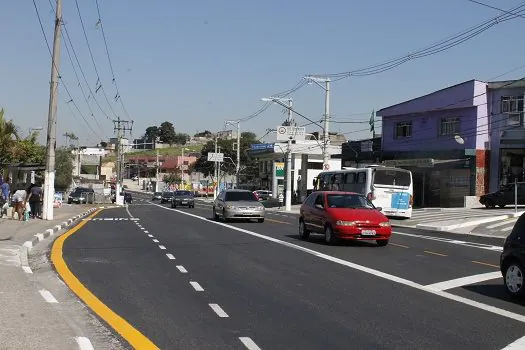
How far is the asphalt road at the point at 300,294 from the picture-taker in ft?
23.2

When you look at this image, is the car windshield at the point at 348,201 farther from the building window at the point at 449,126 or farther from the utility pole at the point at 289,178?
the utility pole at the point at 289,178

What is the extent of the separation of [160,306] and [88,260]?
A: 548 cm

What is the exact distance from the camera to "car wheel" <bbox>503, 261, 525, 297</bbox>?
30.6 feet

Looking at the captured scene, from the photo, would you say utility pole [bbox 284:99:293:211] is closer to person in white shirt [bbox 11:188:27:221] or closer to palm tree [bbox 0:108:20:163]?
palm tree [bbox 0:108:20:163]

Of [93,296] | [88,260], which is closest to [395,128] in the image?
[88,260]

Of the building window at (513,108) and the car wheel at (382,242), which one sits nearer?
the car wheel at (382,242)

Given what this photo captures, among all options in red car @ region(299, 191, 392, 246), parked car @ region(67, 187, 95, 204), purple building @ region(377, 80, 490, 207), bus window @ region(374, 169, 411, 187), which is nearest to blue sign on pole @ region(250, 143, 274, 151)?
parked car @ region(67, 187, 95, 204)

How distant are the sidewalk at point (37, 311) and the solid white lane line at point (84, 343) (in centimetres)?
1

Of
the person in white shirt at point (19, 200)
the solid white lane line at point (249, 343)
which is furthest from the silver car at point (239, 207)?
the solid white lane line at point (249, 343)

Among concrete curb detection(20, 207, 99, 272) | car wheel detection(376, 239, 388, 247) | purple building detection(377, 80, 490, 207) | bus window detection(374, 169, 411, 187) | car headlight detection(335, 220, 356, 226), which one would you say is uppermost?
purple building detection(377, 80, 490, 207)

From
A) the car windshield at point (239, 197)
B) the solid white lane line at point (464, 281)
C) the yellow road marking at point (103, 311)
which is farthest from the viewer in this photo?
the car windshield at point (239, 197)

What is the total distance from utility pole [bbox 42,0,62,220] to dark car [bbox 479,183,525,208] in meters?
26.0

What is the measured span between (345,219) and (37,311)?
11.0 metres

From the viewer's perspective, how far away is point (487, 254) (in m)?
16.5
